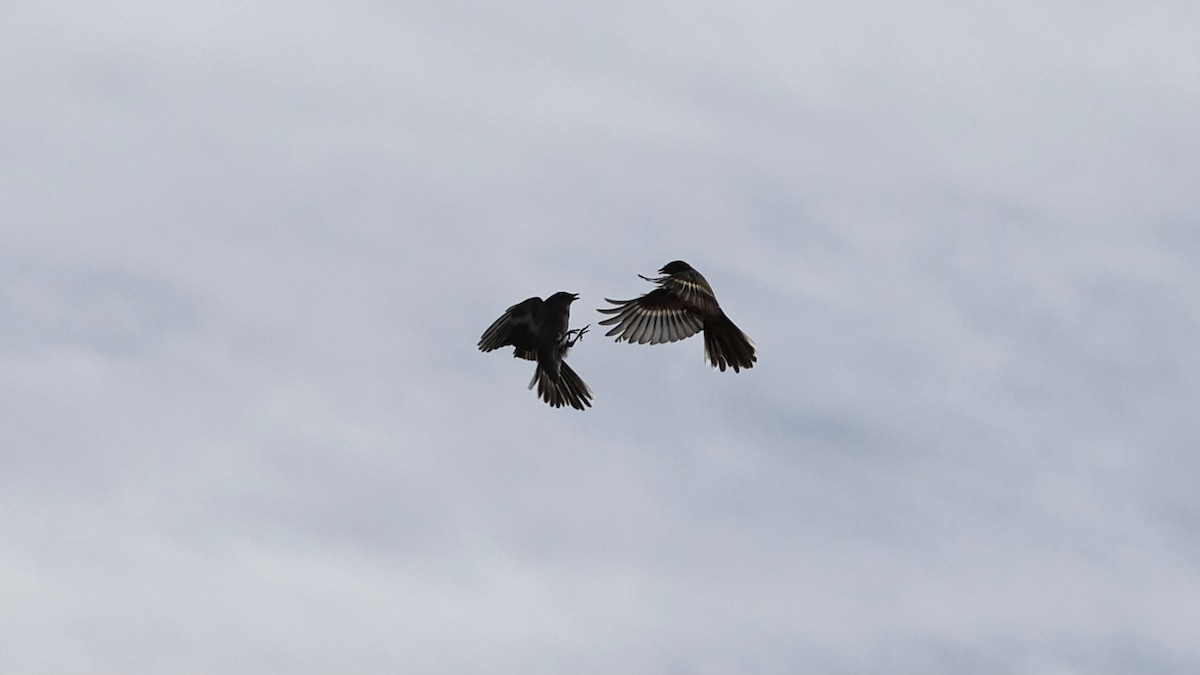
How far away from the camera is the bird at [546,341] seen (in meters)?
37.8

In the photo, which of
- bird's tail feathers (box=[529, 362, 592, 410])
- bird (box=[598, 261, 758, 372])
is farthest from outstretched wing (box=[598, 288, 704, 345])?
bird's tail feathers (box=[529, 362, 592, 410])

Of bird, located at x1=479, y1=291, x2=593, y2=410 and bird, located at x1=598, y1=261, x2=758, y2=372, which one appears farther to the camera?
bird, located at x1=479, y1=291, x2=593, y2=410

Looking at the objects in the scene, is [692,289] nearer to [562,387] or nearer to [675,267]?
[675,267]

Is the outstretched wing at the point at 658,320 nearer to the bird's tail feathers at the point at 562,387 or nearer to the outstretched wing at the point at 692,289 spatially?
the outstretched wing at the point at 692,289

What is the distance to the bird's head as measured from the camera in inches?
1373

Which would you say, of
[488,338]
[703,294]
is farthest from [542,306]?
[703,294]

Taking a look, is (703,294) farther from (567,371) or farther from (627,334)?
(567,371)

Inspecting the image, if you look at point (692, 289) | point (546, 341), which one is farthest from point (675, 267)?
point (546, 341)

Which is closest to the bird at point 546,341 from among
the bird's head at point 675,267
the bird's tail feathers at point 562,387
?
the bird's tail feathers at point 562,387

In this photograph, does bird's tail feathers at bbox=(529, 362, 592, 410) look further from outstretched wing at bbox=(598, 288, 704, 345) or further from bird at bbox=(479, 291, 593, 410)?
outstretched wing at bbox=(598, 288, 704, 345)

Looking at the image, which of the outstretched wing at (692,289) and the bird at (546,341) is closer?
the outstretched wing at (692,289)

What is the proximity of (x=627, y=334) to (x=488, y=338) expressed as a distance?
4514 millimetres

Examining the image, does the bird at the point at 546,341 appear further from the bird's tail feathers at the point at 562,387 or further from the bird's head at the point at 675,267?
the bird's head at the point at 675,267

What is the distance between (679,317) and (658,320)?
482 mm
